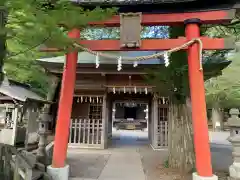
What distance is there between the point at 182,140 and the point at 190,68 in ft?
8.15

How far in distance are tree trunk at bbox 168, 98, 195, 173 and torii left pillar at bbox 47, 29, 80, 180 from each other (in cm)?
342

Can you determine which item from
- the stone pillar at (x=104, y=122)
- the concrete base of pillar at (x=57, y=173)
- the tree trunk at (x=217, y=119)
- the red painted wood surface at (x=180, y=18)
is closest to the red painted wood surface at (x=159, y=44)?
the red painted wood surface at (x=180, y=18)

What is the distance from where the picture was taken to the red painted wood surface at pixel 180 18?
17.9ft

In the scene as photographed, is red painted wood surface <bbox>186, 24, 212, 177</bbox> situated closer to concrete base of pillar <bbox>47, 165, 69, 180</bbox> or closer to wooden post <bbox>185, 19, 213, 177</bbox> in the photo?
wooden post <bbox>185, 19, 213, 177</bbox>

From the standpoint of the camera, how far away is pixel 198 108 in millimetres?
5273

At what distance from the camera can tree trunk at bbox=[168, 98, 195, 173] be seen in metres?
6.70

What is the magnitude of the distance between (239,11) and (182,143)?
4.07 meters

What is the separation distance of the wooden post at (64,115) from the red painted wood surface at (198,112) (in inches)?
122

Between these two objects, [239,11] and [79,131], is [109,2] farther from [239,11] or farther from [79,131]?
[79,131]

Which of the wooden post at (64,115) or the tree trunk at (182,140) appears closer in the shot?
the wooden post at (64,115)

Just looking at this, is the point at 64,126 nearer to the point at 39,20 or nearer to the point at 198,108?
the point at 39,20

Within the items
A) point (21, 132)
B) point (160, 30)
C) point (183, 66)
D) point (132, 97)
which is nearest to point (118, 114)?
point (132, 97)

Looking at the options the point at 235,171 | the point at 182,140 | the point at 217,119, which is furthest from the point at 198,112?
→ the point at 217,119

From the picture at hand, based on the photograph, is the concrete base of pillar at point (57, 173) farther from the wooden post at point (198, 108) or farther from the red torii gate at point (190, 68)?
Answer: the wooden post at point (198, 108)
